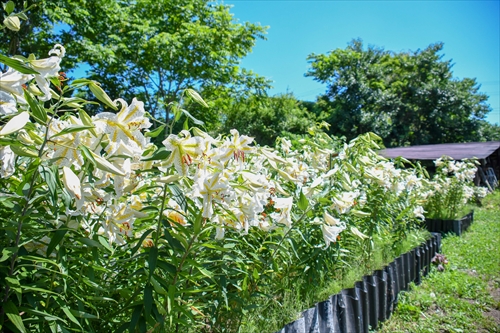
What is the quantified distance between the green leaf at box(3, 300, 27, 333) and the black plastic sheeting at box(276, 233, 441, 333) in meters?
1.07

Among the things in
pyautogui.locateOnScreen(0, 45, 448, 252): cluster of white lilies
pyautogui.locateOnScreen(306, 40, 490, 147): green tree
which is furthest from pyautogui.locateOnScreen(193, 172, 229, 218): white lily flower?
pyautogui.locateOnScreen(306, 40, 490, 147): green tree

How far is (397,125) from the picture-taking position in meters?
19.8

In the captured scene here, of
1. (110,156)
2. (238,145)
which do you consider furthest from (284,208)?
(110,156)

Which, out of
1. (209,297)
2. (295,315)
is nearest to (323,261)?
(295,315)

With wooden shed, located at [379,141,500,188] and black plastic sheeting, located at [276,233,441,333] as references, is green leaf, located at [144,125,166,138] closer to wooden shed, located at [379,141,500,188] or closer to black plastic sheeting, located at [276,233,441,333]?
black plastic sheeting, located at [276,233,441,333]

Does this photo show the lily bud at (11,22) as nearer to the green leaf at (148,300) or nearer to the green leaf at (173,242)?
the green leaf at (173,242)

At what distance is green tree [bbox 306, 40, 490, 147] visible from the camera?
18.5 metres

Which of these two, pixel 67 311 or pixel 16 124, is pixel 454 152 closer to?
pixel 67 311

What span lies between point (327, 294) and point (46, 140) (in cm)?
187

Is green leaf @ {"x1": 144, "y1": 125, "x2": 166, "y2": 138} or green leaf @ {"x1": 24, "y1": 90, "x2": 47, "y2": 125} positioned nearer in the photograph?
green leaf @ {"x1": 24, "y1": 90, "x2": 47, "y2": 125}

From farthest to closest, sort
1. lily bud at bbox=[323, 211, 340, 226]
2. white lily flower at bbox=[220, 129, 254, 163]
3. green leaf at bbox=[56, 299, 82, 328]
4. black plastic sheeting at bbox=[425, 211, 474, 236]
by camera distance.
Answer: black plastic sheeting at bbox=[425, 211, 474, 236] < lily bud at bbox=[323, 211, 340, 226] < white lily flower at bbox=[220, 129, 254, 163] < green leaf at bbox=[56, 299, 82, 328]

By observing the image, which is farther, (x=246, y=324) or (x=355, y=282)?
(x=355, y=282)

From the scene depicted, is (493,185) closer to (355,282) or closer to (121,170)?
(355,282)

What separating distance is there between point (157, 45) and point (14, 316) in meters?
9.30
